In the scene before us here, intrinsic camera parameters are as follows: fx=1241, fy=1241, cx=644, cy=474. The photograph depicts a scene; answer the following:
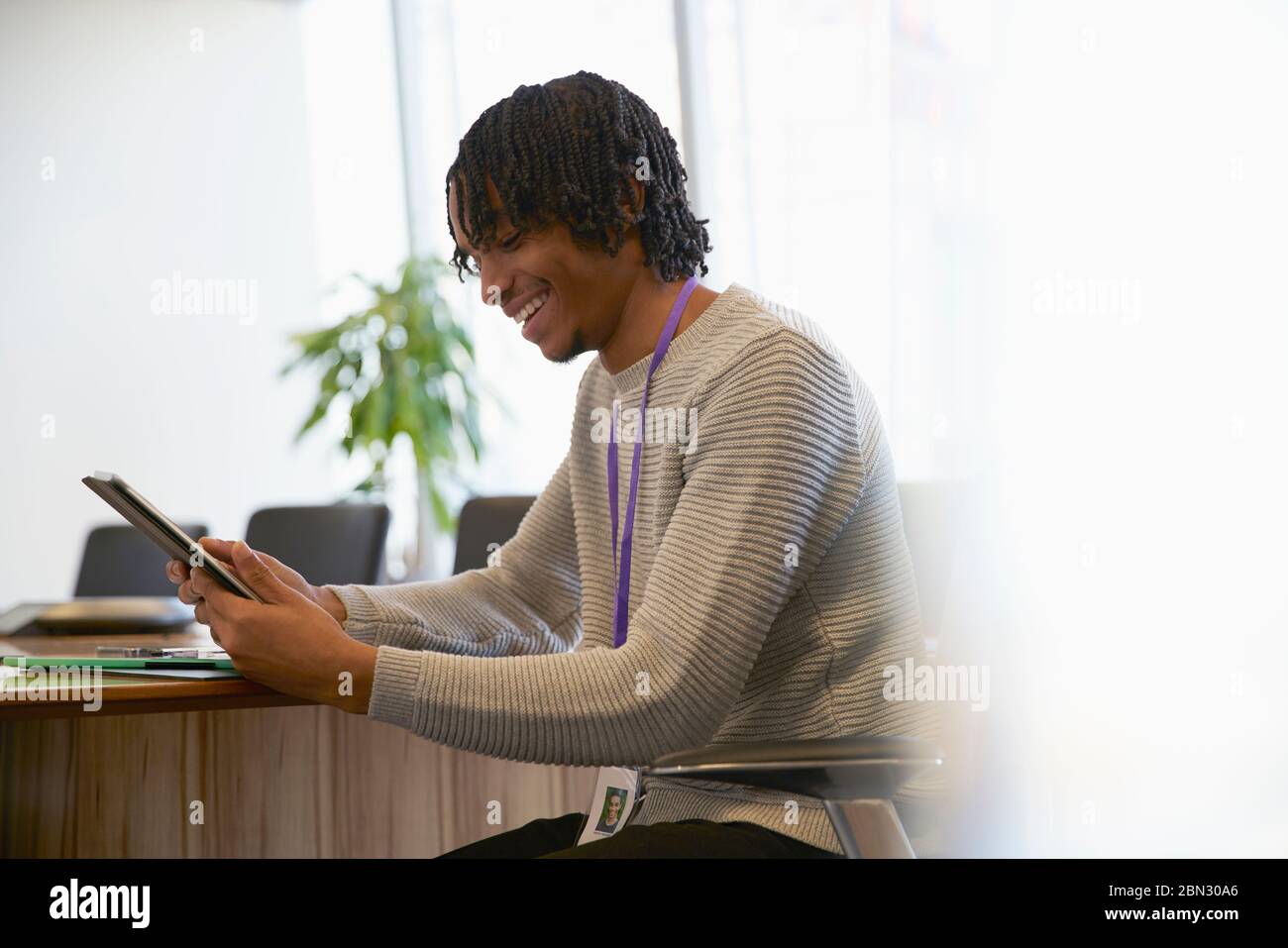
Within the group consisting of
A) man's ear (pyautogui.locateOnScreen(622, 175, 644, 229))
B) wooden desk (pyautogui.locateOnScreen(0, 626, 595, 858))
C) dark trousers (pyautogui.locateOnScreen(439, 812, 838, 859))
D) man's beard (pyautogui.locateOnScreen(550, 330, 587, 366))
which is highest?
man's ear (pyautogui.locateOnScreen(622, 175, 644, 229))

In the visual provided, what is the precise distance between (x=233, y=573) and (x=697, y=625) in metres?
0.50

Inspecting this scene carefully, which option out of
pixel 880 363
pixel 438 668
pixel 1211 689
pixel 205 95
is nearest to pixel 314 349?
pixel 205 95

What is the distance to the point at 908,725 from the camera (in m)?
1.25

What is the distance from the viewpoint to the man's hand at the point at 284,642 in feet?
3.87

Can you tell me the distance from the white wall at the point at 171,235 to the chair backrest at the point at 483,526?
333 cm

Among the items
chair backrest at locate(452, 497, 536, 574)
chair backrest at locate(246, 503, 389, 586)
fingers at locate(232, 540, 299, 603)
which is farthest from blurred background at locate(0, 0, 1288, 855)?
chair backrest at locate(246, 503, 389, 586)

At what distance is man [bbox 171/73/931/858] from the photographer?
117 centimetres

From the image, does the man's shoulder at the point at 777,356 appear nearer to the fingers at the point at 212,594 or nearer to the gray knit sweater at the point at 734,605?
the gray knit sweater at the point at 734,605

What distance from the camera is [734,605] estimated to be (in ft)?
3.81

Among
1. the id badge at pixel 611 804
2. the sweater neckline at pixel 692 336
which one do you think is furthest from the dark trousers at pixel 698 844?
the sweater neckline at pixel 692 336

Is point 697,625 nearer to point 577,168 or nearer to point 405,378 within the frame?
point 577,168

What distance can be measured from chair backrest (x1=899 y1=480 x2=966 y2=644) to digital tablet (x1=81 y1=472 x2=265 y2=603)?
27.4 inches

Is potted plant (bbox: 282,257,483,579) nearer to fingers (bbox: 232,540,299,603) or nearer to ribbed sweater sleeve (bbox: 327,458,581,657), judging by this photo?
ribbed sweater sleeve (bbox: 327,458,581,657)
